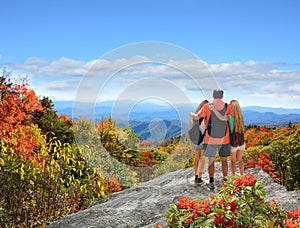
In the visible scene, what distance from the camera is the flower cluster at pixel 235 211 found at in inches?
117

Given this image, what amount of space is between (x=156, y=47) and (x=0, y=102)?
4.62 meters

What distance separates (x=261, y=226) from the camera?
298 centimetres

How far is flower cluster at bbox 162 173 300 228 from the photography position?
2984 mm

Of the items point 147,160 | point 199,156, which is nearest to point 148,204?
point 199,156

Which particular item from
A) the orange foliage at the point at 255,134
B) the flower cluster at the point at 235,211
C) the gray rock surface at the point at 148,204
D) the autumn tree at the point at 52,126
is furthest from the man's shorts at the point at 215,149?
the orange foliage at the point at 255,134

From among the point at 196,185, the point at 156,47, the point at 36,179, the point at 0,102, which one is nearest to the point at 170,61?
the point at 156,47

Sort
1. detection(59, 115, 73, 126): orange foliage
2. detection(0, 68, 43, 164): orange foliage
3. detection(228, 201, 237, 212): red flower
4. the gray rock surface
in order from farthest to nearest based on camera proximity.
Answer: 1. detection(59, 115, 73, 126): orange foliage
2. detection(0, 68, 43, 164): orange foliage
3. the gray rock surface
4. detection(228, 201, 237, 212): red flower

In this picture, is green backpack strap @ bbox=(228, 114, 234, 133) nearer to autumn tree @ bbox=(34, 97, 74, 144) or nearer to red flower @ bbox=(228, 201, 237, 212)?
red flower @ bbox=(228, 201, 237, 212)

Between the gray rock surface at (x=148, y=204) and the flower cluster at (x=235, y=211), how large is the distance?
66.6 inches

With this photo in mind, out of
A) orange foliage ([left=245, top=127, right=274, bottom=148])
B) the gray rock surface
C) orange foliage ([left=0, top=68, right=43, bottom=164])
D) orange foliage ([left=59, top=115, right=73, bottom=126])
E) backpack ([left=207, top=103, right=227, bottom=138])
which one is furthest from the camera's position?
orange foliage ([left=245, top=127, right=274, bottom=148])

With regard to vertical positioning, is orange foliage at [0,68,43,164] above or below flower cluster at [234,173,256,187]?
above

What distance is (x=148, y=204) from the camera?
596cm

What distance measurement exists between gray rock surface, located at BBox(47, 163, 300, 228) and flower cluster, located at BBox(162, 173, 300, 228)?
1692mm

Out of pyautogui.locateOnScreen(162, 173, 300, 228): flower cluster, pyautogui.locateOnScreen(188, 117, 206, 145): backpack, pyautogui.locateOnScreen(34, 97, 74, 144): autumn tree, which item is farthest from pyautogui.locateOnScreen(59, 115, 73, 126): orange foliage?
pyautogui.locateOnScreen(162, 173, 300, 228): flower cluster
